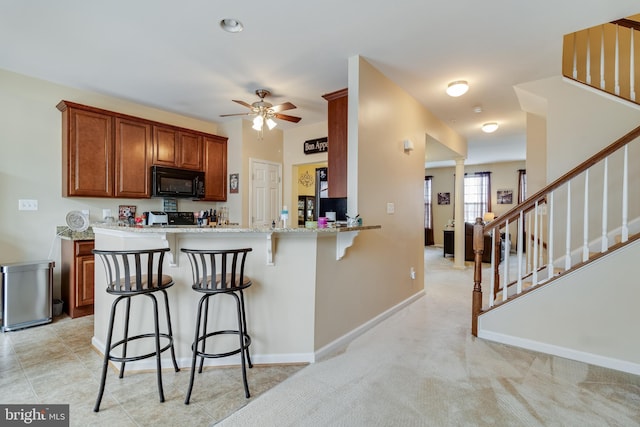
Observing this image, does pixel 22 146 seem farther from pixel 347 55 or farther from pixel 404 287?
pixel 404 287

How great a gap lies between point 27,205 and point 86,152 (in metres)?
0.83

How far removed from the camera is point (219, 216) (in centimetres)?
508

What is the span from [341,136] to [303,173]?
283 cm

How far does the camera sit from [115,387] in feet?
6.76

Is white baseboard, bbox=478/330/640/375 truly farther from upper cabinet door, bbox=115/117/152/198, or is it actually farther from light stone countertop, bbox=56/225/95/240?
upper cabinet door, bbox=115/117/152/198

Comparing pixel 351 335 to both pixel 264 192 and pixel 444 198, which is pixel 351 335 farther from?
pixel 444 198

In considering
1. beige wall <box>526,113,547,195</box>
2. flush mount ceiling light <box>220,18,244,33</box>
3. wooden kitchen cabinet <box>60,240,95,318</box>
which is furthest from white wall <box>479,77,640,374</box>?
wooden kitchen cabinet <box>60,240,95,318</box>

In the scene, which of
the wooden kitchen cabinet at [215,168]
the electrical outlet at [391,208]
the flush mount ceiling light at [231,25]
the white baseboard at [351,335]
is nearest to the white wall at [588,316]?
the white baseboard at [351,335]

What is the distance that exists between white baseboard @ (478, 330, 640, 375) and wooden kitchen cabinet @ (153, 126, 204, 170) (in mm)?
4345

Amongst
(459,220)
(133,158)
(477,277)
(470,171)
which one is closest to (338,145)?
(477,277)

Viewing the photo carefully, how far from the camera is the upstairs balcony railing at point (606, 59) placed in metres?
2.92

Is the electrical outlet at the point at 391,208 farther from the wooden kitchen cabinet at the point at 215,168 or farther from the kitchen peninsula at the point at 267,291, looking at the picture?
the wooden kitchen cabinet at the point at 215,168

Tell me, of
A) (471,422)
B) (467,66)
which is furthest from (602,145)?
(471,422)

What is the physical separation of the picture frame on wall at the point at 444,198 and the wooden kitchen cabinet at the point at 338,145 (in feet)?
24.8
